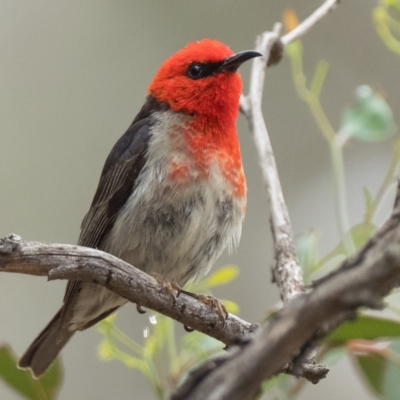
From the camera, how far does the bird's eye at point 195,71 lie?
3164 millimetres

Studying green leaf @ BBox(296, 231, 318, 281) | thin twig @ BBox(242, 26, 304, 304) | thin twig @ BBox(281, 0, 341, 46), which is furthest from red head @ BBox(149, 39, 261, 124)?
green leaf @ BBox(296, 231, 318, 281)

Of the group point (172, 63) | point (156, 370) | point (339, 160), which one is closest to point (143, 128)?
point (172, 63)

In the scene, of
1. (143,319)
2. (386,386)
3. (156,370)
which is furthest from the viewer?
(143,319)

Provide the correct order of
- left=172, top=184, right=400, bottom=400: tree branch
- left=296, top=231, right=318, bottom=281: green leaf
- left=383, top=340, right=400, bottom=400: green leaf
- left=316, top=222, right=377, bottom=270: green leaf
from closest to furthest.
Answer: left=172, top=184, right=400, bottom=400: tree branch → left=383, top=340, right=400, bottom=400: green leaf → left=316, top=222, right=377, bottom=270: green leaf → left=296, top=231, right=318, bottom=281: green leaf

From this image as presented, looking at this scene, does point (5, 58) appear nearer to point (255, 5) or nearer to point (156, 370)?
point (255, 5)

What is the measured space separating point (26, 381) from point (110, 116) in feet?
14.2

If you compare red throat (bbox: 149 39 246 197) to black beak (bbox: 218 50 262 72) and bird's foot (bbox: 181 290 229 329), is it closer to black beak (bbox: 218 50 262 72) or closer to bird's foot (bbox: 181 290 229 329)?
black beak (bbox: 218 50 262 72)

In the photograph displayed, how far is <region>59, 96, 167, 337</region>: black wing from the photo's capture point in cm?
287

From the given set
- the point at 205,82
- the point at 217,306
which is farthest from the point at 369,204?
the point at 205,82

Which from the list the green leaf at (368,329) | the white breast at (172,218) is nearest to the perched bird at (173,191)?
the white breast at (172,218)

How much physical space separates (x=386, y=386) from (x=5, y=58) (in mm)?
5685

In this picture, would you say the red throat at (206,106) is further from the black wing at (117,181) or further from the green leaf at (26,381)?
the green leaf at (26,381)

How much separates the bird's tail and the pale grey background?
280cm

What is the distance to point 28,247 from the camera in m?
1.84
